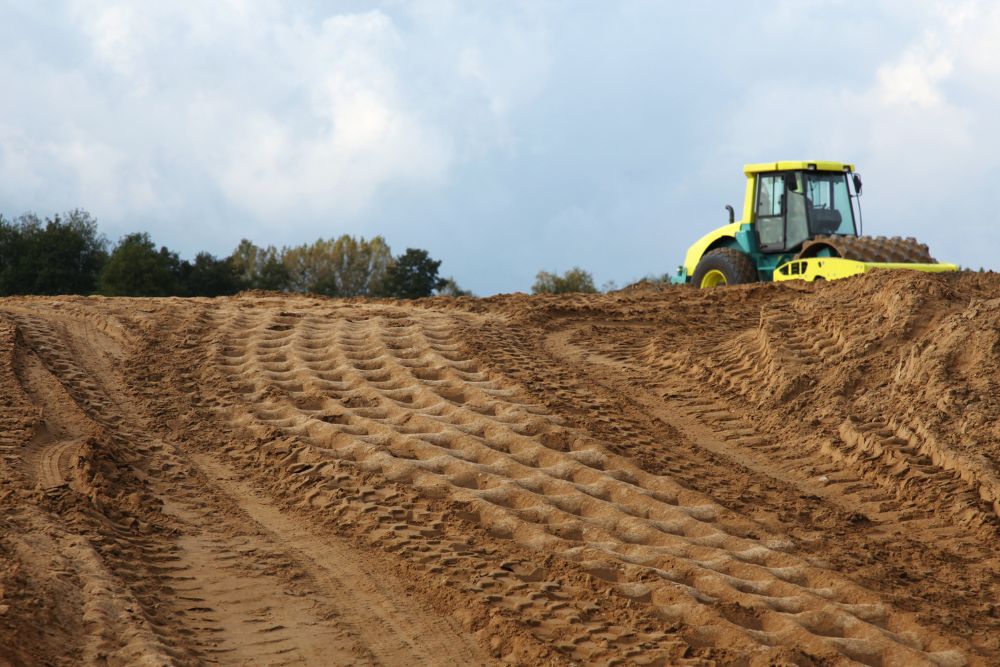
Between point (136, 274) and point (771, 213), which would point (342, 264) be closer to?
point (136, 274)

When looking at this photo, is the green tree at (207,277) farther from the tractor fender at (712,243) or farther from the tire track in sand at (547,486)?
the tire track in sand at (547,486)

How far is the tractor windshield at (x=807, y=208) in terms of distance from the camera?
46.7 ft

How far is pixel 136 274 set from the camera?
2394 cm

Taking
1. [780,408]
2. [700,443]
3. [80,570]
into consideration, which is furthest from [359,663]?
[780,408]

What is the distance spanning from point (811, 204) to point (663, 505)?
908cm

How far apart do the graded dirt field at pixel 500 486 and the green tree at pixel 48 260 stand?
1602 centimetres

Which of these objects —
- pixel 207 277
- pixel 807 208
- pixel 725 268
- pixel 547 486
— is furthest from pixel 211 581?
pixel 207 277

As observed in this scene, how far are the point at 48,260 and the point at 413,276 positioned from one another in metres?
9.93

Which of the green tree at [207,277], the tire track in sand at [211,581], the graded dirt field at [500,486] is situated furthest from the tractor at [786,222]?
the green tree at [207,277]

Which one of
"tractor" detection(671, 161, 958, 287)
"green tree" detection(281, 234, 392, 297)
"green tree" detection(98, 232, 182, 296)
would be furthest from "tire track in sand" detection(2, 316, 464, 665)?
"green tree" detection(281, 234, 392, 297)

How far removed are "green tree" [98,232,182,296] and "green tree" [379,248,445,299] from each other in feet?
23.6

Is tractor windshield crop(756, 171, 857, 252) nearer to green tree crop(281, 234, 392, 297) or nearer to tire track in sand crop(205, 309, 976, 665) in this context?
Answer: tire track in sand crop(205, 309, 976, 665)

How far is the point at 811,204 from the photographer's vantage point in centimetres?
1428

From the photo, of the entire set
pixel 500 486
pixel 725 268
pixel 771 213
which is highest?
pixel 771 213
